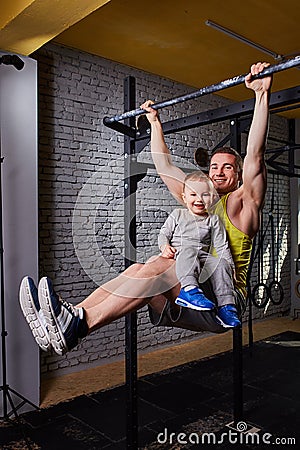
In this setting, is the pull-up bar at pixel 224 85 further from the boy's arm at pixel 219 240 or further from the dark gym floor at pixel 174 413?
the dark gym floor at pixel 174 413

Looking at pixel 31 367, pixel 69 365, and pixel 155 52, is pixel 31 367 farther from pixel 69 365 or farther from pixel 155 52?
pixel 155 52

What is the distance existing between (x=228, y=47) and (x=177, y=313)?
3.23 metres

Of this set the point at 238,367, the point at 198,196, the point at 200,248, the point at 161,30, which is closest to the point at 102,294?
the point at 200,248

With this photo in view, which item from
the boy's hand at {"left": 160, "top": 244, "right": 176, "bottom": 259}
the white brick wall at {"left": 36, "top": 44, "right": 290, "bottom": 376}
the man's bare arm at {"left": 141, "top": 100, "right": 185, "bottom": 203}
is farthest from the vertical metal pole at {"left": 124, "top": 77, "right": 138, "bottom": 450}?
the white brick wall at {"left": 36, "top": 44, "right": 290, "bottom": 376}

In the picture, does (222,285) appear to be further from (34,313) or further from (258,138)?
(34,313)

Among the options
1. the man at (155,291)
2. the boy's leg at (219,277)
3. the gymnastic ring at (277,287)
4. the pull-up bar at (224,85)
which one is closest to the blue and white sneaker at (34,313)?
the man at (155,291)

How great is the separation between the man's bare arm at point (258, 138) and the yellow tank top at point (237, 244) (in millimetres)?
176

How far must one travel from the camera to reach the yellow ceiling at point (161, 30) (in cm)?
307

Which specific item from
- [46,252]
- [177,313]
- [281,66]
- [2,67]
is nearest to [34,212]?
[46,252]

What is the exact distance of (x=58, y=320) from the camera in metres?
1.72

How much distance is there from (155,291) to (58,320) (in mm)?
422

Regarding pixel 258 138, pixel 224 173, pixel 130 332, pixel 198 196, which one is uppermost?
pixel 258 138

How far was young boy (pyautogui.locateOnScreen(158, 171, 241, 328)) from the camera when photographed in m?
1.85

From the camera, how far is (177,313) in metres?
1.96
